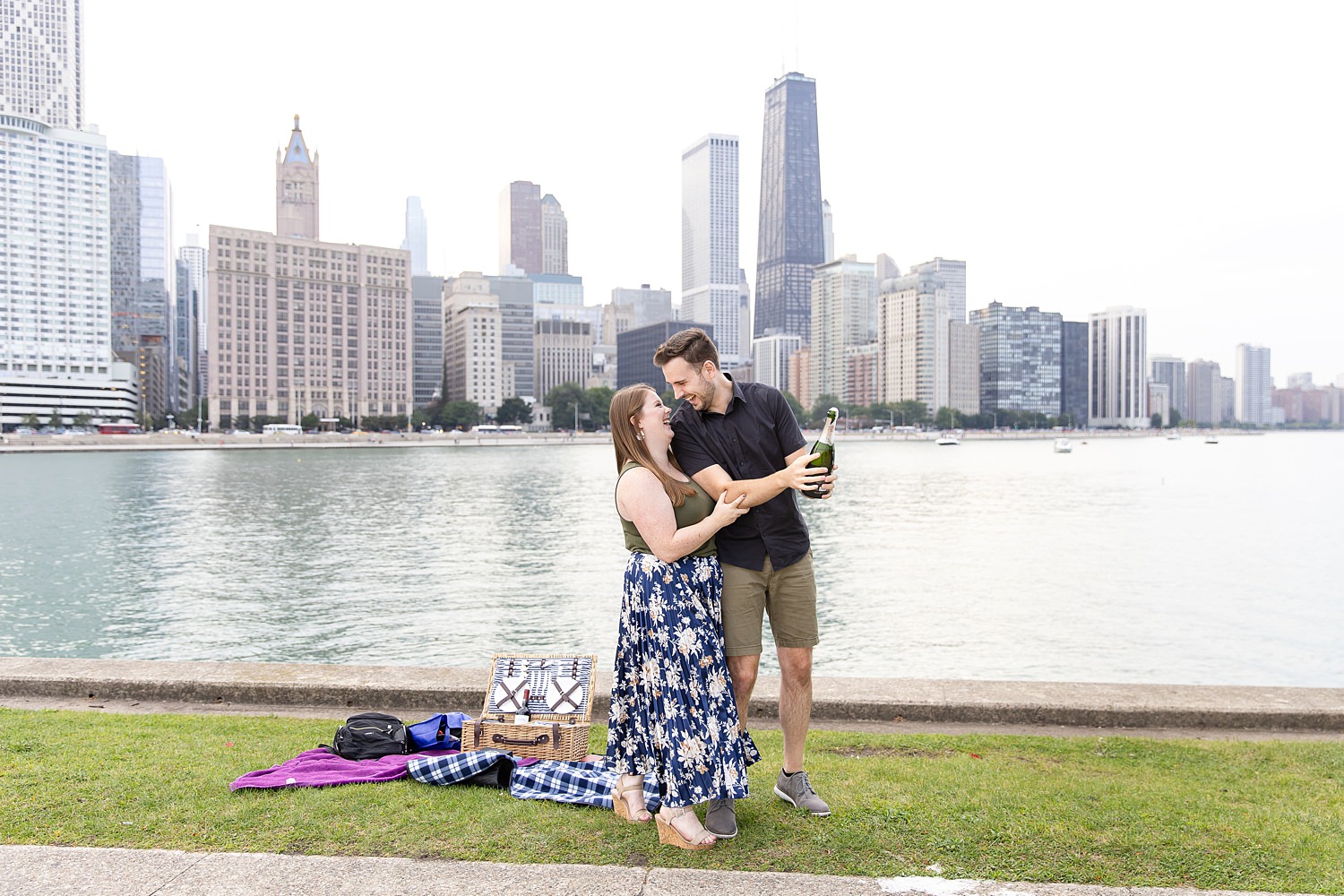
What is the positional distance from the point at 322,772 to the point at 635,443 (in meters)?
2.65

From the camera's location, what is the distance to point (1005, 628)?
17906mm

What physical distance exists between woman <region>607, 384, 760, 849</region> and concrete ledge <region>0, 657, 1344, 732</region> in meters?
2.64

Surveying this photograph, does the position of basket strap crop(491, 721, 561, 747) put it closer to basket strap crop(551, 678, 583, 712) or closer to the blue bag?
basket strap crop(551, 678, 583, 712)

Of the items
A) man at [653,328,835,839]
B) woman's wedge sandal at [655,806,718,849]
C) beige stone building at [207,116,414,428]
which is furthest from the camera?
beige stone building at [207,116,414,428]

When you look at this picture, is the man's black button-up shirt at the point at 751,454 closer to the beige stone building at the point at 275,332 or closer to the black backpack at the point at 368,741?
the black backpack at the point at 368,741

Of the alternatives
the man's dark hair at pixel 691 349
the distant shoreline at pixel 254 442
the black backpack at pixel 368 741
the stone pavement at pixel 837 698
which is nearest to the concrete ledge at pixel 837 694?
the stone pavement at pixel 837 698

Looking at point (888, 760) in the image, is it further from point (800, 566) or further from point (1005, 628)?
point (1005, 628)

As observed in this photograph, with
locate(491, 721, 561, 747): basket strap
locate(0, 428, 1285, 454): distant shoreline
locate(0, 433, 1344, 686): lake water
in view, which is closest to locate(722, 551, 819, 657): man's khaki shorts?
locate(491, 721, 561, 747): basket strap

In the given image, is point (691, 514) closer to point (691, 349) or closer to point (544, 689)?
point (691, 349)

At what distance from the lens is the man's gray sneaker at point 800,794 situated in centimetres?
477

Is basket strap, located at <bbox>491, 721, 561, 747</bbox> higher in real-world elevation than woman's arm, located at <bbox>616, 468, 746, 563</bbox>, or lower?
lower

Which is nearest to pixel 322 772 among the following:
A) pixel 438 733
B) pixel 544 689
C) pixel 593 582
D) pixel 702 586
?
pixel 438 733

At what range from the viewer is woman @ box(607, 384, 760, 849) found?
4547 mm

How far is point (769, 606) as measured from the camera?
502cm
